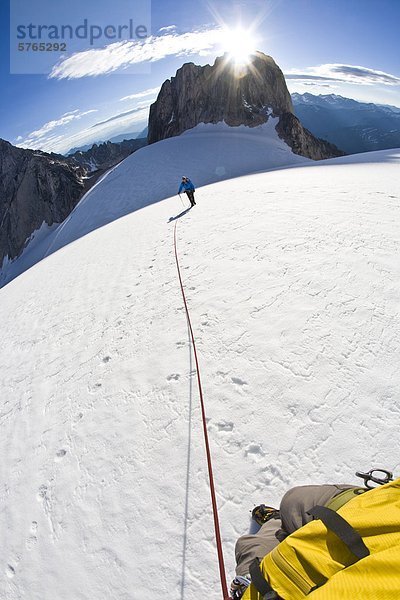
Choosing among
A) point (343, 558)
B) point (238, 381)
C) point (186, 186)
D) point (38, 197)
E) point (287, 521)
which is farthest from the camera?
point (38, 197)

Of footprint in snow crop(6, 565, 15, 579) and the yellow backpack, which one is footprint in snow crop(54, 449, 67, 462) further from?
the yellow backpack

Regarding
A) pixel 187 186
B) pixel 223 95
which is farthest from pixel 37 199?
pixel 187 186

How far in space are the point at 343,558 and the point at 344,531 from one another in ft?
0.37

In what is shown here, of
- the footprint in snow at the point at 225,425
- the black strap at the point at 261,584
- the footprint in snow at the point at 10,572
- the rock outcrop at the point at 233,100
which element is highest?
the rock outcrop at the point at 233,100

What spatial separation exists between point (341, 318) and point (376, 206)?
6.17 meters

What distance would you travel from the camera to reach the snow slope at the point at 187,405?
328 centimetres

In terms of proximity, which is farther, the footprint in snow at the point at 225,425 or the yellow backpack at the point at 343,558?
the footprint in snow at the point at 225,425

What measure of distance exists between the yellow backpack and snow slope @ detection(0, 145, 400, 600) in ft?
5.26

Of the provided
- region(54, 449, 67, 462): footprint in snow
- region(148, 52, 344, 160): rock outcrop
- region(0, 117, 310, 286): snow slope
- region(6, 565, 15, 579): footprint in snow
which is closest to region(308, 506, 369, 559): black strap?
region(6, 565, 15, 579): footprint in snow

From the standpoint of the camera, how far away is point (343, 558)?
61.6 inches

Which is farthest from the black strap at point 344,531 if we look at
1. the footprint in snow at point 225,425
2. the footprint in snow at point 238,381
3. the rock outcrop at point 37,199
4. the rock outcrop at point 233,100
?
the rock outcrop at point 37,199

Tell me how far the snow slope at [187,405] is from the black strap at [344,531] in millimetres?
1800

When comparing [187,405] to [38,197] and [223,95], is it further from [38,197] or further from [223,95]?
[38,197]

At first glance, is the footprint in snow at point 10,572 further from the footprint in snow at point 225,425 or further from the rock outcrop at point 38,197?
the rock outcrop at point 38,197
